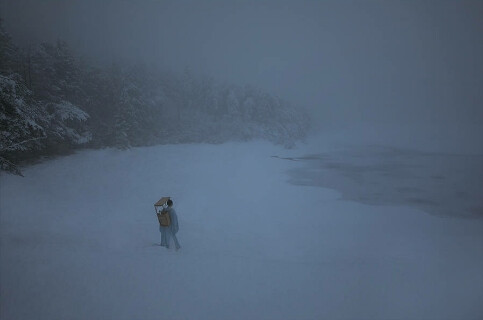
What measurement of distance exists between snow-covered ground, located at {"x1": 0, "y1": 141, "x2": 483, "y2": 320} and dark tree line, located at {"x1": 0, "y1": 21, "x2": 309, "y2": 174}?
8.86 feet

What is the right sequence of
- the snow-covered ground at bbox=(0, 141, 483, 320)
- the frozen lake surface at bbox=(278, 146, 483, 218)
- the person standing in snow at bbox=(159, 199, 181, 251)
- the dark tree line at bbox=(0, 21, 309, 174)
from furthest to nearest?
the frozen lake surface at bbox=(278, 146, 483, 218) → the dark tree line at bbox=(0, 21, 309, 174) → the person standing in snow at bbox=(159, 199, 181, 251) → the snow-covered ground at bbox=(0, 141, 483, 320)

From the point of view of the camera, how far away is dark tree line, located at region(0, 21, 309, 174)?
343 inches

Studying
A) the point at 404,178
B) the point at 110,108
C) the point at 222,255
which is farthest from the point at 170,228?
the point at 404,178

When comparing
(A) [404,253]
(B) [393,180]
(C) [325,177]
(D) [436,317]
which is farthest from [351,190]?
(D) [436,317]

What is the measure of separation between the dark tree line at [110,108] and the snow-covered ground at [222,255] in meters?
2.70

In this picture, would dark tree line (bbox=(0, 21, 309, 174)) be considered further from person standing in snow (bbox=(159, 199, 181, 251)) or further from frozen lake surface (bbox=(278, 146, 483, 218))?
frozen lake surface (bbox=(278, 146, 483, 218))

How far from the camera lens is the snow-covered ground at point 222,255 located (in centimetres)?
508

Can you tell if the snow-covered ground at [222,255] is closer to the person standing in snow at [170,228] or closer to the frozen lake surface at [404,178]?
the person standing in snow at [170,228]

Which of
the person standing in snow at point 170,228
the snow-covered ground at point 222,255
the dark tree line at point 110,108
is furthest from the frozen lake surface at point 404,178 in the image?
the person standing in snow at point 170,228

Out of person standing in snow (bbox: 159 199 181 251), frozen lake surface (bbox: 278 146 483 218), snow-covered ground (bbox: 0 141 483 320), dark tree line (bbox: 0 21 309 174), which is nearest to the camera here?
snow-covered ground (bbox: 0 141 483 320)

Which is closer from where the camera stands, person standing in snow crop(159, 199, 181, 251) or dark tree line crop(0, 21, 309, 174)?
person standing in snow crop(159, 199, 181, 251)

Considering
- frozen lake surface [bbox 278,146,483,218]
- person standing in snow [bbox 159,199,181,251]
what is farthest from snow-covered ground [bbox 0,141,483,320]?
frozen lake surface [bbox 278,146,483,218]

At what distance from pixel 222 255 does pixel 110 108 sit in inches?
691

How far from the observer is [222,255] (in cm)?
678
